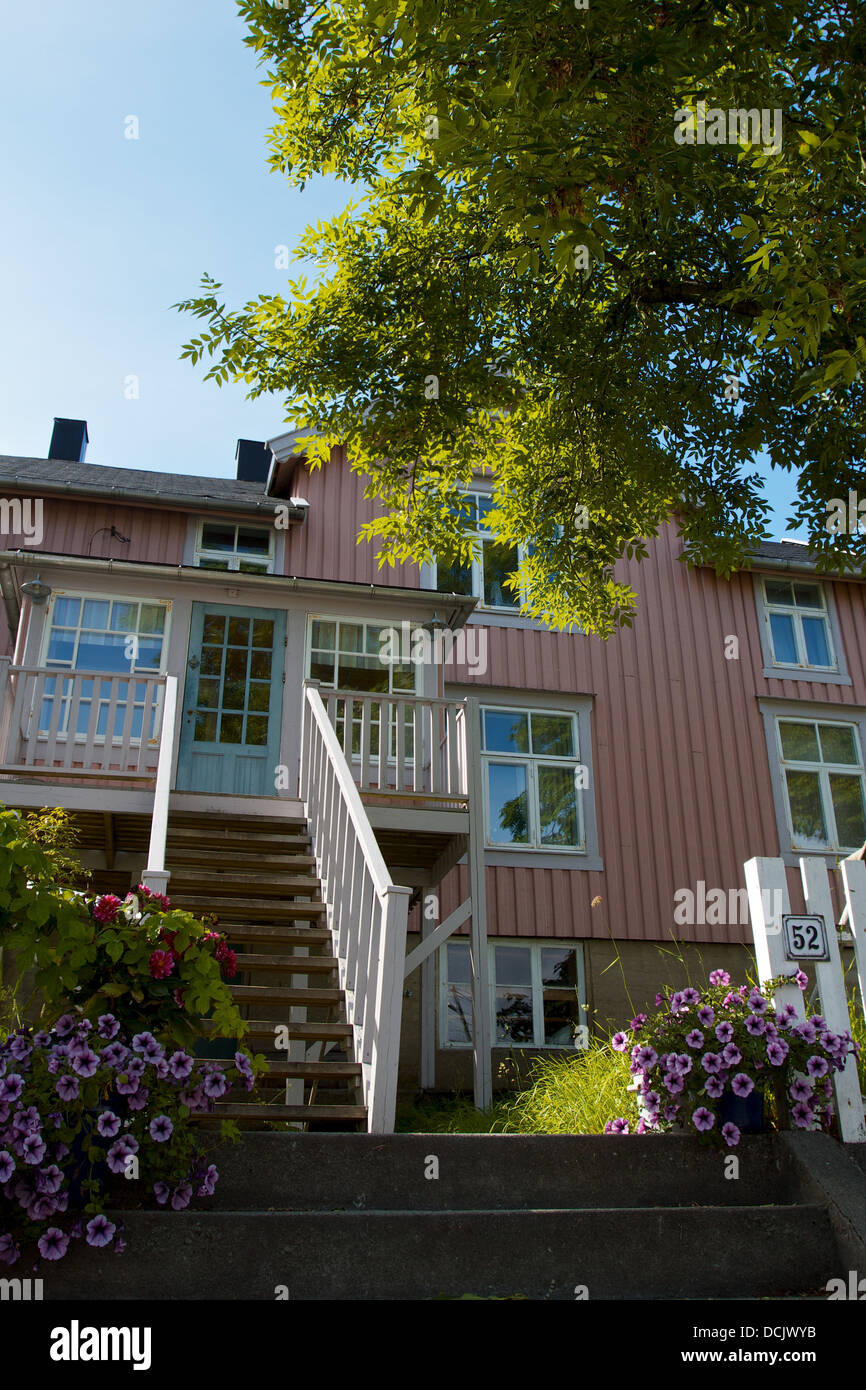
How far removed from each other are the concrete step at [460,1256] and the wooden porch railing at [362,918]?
1033 millimetres

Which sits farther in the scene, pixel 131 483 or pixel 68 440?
pixel 68 440

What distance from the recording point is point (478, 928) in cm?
789

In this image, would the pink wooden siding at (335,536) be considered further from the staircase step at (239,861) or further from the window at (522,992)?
the staircase step at (239,861)

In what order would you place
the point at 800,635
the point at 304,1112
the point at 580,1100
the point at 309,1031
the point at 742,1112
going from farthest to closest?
the point at 800,635 < the point at 309,1031 < the point at 580,1100 < the point at 304,1112 < the point at 742,1112

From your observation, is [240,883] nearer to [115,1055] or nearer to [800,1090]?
[115,1055]

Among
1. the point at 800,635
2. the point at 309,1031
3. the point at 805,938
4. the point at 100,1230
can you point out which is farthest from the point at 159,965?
the point at 800,635

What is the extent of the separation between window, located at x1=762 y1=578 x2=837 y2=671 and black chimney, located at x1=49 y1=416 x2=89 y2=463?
369 inches

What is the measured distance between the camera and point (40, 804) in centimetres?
791

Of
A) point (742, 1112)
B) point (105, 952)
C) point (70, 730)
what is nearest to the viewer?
point (105, 952)

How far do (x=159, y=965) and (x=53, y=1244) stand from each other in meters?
0.92

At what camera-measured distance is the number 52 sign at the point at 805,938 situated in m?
4.46

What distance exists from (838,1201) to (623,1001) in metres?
8.16
